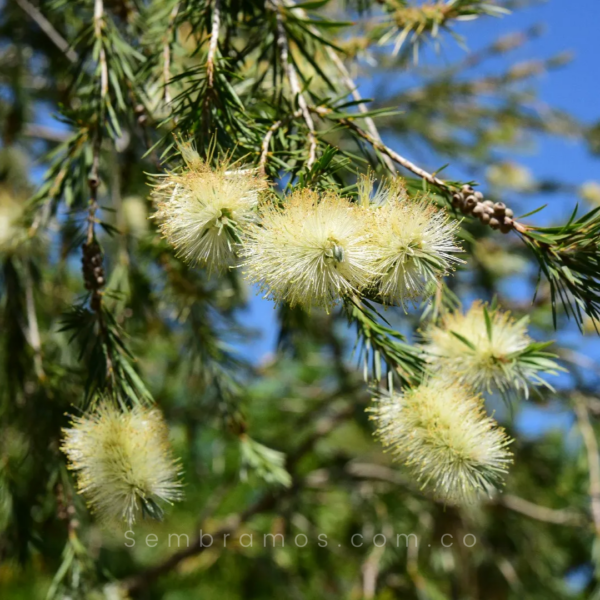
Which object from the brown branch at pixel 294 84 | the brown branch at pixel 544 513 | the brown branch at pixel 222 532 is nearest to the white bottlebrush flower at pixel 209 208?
the brown branch at pixel 294 84

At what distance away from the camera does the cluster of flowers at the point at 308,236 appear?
855 millimetres

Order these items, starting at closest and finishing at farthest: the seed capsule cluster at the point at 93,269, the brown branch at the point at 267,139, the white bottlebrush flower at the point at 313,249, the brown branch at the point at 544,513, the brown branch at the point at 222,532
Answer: the white bottlebrush flower at the point at 313,249
the brown branch at the point at 267,139
the seed capsule cluster at the point at 93,269
the brown branch at the point at 544,513
the brown branch at the point at 222,532

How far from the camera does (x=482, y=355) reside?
1116 mm

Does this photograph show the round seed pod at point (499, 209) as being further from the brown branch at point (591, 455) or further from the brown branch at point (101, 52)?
the brown branch at point (591, 455)

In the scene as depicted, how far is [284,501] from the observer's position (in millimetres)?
2867

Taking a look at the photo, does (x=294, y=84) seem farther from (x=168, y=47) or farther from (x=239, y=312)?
(x=239, y=312)

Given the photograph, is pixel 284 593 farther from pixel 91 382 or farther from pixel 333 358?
pixel 91 382

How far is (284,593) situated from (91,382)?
6.51 ft

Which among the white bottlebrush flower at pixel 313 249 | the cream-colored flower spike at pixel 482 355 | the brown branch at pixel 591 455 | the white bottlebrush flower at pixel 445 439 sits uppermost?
the white bottlebrush flower at pixel 313 249

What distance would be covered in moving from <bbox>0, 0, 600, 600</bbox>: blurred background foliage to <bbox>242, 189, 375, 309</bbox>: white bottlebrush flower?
0.34ft

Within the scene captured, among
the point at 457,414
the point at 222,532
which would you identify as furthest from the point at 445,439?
the point at 222,532

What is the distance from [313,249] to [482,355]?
44cm

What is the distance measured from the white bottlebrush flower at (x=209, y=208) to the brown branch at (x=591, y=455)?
204 cm

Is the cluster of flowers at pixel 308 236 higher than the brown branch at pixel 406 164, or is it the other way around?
the brown branch at pixel 406 164
